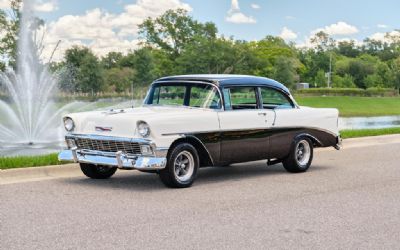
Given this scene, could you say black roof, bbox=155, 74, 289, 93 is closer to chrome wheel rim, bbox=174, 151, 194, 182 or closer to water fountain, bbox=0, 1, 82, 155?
chrome wheel rim, bbox=174, 151, 194, 182

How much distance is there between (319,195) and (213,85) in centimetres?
232

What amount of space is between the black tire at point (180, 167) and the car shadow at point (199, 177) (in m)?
0.28

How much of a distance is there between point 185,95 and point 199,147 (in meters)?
1.08

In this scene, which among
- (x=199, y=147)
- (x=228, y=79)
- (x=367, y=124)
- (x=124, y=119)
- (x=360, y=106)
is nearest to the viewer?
(x=124, y=119)

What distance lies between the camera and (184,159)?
9492 millimetres

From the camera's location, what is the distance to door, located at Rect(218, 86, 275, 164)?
9.98 metres

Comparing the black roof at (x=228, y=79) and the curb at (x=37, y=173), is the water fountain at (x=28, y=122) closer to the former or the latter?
the curb at (x=37, y=173)

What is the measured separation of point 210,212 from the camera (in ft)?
25.4

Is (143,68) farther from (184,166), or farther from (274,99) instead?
(184,166)

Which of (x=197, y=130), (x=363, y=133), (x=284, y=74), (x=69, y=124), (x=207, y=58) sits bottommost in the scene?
(x=363, y=133)

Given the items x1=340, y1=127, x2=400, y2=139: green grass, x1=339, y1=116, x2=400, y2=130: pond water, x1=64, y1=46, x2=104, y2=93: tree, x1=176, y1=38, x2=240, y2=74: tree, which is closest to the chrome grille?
x1=340, y1=127, x2=400, y2=139: green grass

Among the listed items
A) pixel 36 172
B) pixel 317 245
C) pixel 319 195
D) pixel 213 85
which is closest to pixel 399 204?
pixel 319 195

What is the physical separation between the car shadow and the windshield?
3.82ft

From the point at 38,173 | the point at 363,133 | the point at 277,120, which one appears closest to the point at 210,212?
the point at 277,120
